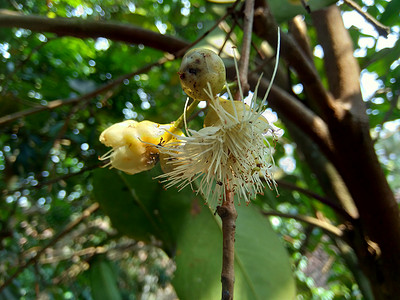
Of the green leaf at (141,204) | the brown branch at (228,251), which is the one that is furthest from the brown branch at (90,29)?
the brown branch at (228,251)

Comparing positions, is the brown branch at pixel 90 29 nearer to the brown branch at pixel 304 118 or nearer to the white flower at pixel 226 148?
the brown branch at pixel 304 118

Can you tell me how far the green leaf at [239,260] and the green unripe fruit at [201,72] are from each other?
0.42 metres

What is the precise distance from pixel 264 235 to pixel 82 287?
7.10ft

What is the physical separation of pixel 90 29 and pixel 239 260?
945mm

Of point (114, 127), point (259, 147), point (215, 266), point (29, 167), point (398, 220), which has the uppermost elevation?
point (29, 167)

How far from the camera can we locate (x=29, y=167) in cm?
159

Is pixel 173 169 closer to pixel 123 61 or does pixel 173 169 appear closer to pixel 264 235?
pixel 264 235

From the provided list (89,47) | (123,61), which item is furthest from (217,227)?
(89,47)

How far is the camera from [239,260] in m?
0.85

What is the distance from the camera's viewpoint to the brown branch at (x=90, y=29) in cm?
115

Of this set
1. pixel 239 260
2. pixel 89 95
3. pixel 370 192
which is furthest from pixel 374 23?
pixel 89 95

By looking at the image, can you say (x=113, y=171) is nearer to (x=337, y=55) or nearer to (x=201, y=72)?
(x=201, y=72)

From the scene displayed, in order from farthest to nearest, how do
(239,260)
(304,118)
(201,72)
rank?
(304,118), (239,260), (201,72)

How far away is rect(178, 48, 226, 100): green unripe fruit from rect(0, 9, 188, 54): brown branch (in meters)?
0.73
